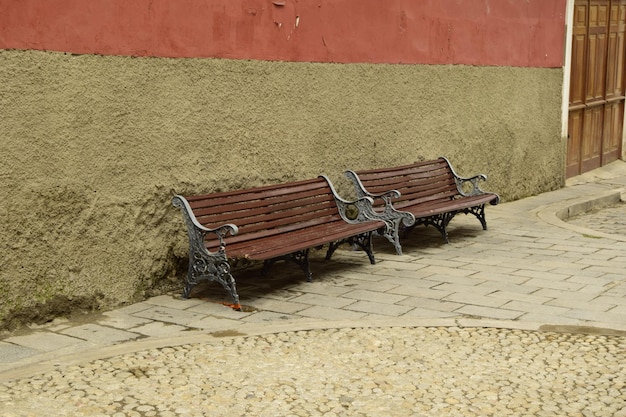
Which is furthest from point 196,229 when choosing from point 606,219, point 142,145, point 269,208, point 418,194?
point 606,219

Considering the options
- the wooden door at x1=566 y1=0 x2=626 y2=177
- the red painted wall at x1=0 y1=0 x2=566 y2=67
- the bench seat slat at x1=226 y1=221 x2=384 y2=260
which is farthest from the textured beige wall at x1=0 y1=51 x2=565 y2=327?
the wooden door at x1=566 y1=0 x2=626 y2=177

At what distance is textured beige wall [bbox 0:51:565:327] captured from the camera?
5.23 metres

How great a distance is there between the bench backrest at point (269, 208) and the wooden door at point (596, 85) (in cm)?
635

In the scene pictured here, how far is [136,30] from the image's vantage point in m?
5.91

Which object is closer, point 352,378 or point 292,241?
point 352,378

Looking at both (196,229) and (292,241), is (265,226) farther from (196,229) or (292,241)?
(196,229)

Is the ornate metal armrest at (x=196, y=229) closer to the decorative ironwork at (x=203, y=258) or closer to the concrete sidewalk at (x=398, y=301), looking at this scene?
the decorative ironwork at (x=203, y=258)

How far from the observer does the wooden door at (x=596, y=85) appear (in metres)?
12.4

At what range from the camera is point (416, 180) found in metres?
8.38

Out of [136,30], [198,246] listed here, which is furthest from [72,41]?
[198,246]

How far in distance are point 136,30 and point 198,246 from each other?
1.50 m

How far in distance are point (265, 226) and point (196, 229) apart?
2.49ft

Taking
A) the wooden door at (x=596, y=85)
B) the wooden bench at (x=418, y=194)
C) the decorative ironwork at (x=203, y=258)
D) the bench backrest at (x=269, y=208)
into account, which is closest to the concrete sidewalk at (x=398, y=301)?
the decorative ironwork at (x=203, y=258)

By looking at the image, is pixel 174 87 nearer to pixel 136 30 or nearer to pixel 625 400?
pixel 136 30
